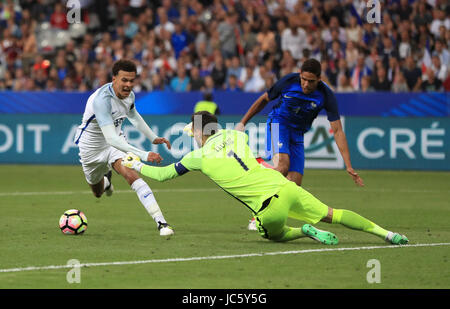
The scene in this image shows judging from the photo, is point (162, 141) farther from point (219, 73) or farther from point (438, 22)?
point (438, 22)

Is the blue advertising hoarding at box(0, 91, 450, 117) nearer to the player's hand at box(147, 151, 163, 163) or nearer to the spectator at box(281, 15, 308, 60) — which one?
the spectator at box(281, 15, 308, 60)

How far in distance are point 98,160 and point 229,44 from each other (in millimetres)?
13445

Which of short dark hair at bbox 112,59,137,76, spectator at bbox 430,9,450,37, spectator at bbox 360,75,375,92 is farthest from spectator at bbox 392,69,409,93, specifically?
short dark hair at bbox 112,59,137,76

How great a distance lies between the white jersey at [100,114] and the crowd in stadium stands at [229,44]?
9.92 metres

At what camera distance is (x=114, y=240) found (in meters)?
11.0

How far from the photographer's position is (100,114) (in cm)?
1172

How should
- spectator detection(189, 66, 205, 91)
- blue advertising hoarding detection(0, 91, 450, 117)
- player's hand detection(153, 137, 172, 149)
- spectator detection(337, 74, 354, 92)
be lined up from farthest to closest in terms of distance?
spectator detection(189, 66, 205, 91), spectator detection(337, 74, 354, 92), blue advertising hoarding detection(0, 91, 450, 117), player's hand detection(153, 137, 172, 149)

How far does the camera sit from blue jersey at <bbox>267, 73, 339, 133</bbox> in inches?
469

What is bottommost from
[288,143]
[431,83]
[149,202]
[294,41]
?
[149,202]

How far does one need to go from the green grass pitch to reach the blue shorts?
0.95m

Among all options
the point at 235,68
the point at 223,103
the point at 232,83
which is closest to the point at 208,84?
the point at 232,83

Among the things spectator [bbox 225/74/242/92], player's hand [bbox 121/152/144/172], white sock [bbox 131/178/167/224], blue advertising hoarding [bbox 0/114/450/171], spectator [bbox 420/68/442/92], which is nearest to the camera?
player's hand [bbox 121/152/144/172]

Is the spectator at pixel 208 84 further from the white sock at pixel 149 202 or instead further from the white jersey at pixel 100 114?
the white sock at pixel 149 202

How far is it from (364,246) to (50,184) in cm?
1018
